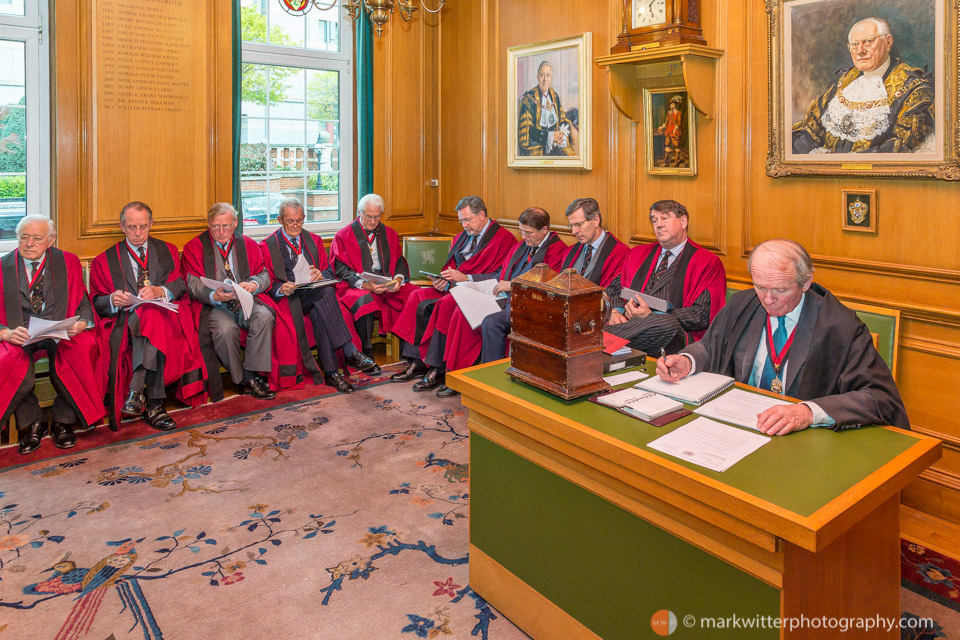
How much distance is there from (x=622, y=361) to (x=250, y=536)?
70.9 inches

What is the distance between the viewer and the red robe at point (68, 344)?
14.2ft

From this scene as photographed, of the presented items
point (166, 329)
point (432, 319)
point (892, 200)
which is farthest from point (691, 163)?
point (166, 329)

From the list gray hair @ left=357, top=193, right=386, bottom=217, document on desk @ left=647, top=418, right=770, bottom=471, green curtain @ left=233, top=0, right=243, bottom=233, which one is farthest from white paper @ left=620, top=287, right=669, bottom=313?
green curtain @ left=233, top=0, right=243, bottom=233

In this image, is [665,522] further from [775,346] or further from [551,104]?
[551,104]

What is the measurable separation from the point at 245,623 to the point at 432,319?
299 centimetres

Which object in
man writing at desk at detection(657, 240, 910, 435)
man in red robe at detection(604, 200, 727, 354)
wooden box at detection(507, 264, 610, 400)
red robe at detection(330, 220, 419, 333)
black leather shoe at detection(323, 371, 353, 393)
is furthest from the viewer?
red robe at detection(330, 220, 419, 333)

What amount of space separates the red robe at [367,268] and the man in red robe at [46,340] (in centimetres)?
188

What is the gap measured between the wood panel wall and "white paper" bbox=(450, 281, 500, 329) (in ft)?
3.33

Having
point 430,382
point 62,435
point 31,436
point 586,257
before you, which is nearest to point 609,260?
point 586,257

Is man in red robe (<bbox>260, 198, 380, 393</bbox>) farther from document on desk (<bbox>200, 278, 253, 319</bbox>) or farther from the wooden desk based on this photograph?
the wooden desk

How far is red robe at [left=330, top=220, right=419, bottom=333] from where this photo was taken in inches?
228

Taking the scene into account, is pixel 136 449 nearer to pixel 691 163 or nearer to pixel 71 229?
pixel 71 229

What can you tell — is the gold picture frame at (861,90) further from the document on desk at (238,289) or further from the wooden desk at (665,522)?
the document on desk at (238,289)

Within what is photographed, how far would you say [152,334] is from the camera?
4629mm
